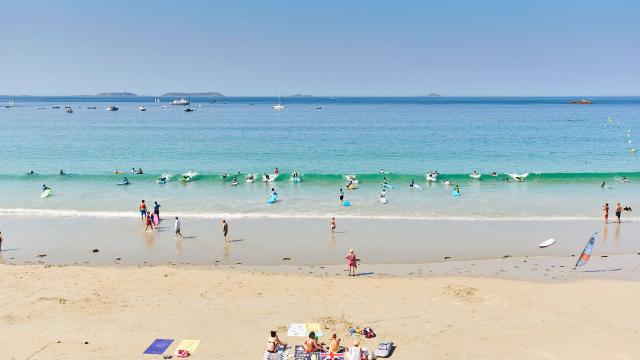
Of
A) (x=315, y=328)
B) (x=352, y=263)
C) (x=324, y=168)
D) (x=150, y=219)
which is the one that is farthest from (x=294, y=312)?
(x=324, y=168)

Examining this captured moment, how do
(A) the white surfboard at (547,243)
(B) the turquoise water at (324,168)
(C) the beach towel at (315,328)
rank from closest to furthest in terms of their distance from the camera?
1. (C) the beach towel at (315,328)
2. (A) the white surfboard at (547,243)
3. (B) the turquoise water at (324,168)

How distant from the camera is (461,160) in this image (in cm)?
5500

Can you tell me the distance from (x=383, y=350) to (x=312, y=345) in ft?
6.47

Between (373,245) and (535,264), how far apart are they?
7261 millimetres

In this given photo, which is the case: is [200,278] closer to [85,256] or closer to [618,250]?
[85,256]

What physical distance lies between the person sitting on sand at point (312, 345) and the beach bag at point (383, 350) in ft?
4.94

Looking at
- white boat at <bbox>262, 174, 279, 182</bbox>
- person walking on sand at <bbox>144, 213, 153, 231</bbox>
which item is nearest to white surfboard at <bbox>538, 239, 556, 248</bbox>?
person walking on sand at <bbox>144, 213, 153, 231</bbox>

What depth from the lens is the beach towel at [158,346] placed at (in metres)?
13.8

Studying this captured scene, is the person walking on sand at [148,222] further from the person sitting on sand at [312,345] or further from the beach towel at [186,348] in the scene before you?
the person sitting on sand at [312,345]

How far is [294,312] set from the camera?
1652 cm

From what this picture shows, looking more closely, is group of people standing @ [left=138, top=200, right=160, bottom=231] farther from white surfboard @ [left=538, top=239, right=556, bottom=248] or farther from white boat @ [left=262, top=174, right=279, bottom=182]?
white surfboard @ [left=538, top=239, right=556, bottom=248]

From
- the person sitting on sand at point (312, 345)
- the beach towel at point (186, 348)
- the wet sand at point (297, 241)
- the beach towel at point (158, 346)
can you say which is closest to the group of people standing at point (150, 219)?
the wet sand at point (297, 241)

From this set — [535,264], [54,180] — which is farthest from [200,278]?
[54,180]

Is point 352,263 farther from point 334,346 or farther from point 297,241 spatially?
point 334,346
